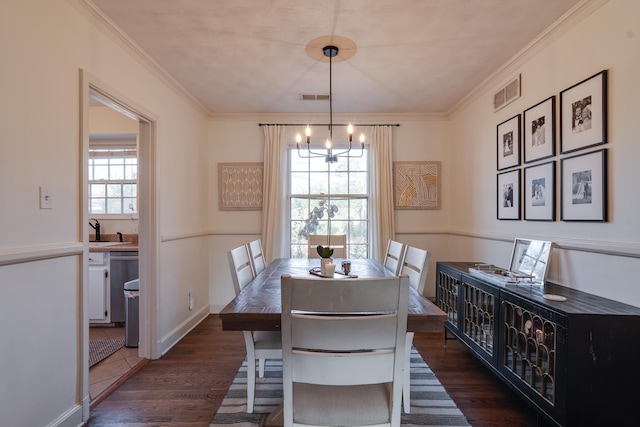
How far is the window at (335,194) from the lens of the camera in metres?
4.04

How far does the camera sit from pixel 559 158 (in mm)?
2148

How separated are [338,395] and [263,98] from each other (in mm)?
3082

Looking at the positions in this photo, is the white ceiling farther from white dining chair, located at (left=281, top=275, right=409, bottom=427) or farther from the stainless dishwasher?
the stainless dishwasher

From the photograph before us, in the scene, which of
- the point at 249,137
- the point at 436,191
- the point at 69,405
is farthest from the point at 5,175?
the point at 436,191

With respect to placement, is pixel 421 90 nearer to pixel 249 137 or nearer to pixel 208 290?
pixel 249 137

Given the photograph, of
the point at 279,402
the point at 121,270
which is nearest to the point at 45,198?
the point at 279,402

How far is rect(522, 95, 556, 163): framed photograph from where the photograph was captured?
2199 mm

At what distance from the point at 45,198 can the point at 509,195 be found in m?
3.28

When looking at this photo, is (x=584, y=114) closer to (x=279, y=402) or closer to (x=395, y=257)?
(x=395, y=257)

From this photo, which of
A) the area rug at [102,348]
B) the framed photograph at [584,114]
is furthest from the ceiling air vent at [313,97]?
the area rug at [102,348]

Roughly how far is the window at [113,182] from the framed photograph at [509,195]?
13.7ft

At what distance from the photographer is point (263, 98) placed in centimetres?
348

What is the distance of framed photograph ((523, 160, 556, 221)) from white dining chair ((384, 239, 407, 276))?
1.02 metres

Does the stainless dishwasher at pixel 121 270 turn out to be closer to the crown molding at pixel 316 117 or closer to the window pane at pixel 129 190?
the window pane at pixel 129 190
